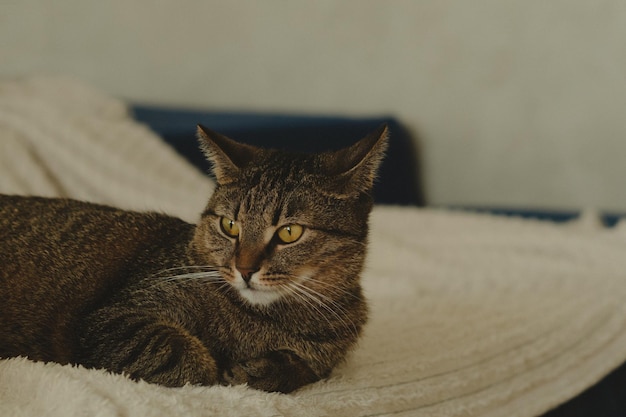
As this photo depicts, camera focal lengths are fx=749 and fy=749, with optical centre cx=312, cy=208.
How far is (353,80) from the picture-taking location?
2.92 m

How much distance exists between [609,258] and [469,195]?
2.96ft

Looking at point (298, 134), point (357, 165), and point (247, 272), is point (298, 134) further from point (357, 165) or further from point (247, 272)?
point (247, 272)

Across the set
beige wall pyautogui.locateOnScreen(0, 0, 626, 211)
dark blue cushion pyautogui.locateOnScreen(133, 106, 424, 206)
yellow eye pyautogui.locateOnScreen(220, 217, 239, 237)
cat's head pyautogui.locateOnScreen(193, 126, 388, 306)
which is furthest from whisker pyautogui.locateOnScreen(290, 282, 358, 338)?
beige wall pyautogui.locateOnScreen(0, 0, 626, 211)

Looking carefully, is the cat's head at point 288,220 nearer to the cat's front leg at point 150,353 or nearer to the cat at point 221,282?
the cat at point 221,282

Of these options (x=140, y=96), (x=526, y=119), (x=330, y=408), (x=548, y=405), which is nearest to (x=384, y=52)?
(x=526, y=119)

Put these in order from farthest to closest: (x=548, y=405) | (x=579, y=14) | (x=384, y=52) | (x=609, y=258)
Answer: (x=384, y=52), (x=579, y=14), (x=609, y=258), (x=548, y=405)

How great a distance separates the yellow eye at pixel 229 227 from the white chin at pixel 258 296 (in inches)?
3.8

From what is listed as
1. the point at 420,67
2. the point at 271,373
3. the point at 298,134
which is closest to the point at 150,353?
the point at 271,373

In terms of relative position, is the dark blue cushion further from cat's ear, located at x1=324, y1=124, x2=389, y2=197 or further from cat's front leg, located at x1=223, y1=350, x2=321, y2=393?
cat's front leg, located at x1=223, y1=350, x2=321, y2=393

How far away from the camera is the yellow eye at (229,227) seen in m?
1.16

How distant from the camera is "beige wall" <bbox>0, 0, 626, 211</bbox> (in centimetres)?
257

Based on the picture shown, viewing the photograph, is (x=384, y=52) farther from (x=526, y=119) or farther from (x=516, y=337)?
(x=516, y=337)

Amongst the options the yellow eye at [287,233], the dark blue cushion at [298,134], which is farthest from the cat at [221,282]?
the dark blue cushion at [298,134]

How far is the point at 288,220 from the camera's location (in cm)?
114
